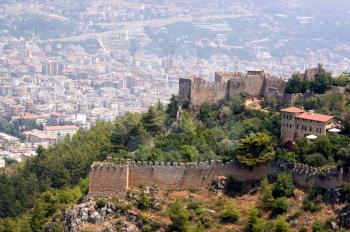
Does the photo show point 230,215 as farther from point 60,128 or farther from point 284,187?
point 60,128

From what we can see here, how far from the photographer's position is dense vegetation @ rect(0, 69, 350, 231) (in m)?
29.3

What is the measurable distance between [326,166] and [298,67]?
95523 mm

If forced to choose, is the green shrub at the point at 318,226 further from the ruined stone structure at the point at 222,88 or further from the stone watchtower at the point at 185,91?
the stone watchtower at the point at 185,91

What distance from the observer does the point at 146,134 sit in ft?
125

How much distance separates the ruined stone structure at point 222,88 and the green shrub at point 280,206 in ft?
42.9

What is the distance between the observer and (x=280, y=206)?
27.3 m

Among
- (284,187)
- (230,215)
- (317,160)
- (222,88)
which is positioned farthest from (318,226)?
(222,88)

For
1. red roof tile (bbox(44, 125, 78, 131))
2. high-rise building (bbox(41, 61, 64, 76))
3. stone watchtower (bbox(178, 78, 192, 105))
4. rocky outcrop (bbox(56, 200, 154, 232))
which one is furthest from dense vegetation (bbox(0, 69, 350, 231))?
high-rise building (bbox(41, 61, 64, 76))

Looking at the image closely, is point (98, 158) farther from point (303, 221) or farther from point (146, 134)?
point (303, 221)

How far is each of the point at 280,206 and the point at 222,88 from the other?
14.0m

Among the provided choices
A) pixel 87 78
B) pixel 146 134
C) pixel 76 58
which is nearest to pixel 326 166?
pixel 146 134

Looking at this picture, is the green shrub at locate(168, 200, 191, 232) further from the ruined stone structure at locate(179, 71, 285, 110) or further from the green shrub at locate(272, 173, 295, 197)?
the ruined stone structure at locate(179, 71, 285, 110)

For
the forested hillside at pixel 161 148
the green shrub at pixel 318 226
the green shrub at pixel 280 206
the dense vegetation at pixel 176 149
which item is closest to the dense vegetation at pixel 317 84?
the dense vegetation at pixel 176 149

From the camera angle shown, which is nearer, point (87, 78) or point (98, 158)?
point (98, 158)
